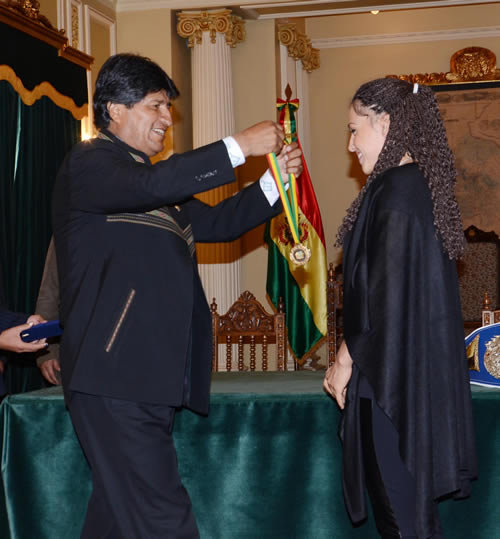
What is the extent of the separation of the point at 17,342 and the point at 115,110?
0.90 m

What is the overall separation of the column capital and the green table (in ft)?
17.1

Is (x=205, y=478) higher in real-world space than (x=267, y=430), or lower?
lower

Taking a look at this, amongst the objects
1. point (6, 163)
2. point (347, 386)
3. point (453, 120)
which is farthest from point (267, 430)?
point (453, 120)

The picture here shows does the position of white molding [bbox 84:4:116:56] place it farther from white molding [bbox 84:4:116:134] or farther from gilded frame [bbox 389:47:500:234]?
gilded frame [bbox 389:47:500:234]

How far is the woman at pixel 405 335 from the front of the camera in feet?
6.95

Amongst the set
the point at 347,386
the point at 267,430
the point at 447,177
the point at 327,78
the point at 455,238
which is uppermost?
the point at 327,78

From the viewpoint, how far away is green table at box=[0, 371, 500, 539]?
2.64 meters

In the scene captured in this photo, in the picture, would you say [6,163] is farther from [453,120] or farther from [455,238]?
[453,120]

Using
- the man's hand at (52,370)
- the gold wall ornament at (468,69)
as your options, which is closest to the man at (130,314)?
the man's hand at (52,370)

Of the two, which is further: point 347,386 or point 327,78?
point 327,78

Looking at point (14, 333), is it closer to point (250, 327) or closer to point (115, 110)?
point (115, 110)

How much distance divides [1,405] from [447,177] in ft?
5.61

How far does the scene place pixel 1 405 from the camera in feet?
8.87

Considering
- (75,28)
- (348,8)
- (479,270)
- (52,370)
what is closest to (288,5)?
(348,8)
